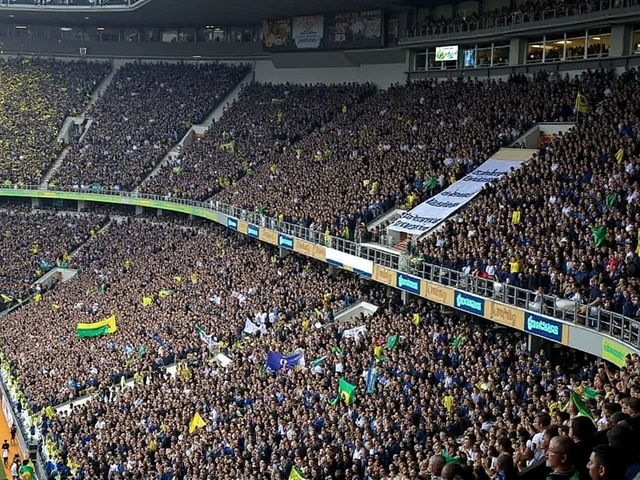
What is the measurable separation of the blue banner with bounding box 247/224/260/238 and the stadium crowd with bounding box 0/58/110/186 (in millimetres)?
21591

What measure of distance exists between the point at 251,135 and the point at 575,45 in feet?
64.7

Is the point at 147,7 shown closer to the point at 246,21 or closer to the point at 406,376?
the point at 246,21

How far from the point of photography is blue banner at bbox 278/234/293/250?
3350 cm

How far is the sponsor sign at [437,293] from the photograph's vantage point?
22.9m

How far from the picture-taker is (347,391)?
70.8 feet

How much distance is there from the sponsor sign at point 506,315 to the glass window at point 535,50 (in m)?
16.9

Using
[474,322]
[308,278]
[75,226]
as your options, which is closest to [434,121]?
[308,278]

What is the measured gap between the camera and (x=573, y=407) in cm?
1146

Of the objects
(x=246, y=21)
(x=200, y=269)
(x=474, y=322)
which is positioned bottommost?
(x=200, y=269)

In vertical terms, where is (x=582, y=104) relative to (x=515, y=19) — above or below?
below

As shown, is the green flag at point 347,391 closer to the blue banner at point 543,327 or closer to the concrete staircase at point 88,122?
the blue banner at point 543,327

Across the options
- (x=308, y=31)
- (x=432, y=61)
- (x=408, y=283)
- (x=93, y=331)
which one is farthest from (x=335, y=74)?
(x=408, y=283)

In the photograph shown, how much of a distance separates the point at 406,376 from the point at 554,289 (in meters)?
3.87

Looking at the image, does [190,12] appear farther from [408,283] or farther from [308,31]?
[408,283]
